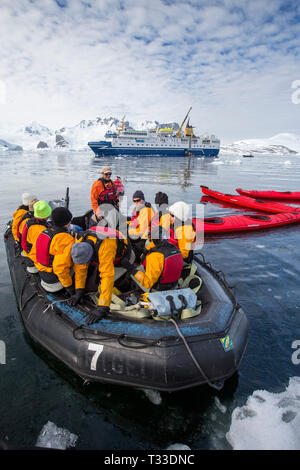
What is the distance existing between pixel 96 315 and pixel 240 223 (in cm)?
738

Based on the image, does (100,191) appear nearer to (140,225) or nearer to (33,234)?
(140,225)

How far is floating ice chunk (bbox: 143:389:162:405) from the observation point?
9.43 feet

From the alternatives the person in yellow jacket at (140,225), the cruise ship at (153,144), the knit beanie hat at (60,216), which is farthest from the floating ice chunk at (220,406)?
the cruise ship at (153,144)

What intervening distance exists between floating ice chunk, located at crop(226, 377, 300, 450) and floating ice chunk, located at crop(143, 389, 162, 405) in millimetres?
799

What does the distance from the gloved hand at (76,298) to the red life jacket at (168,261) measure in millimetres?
1056

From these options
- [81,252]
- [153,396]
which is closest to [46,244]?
[81,252]

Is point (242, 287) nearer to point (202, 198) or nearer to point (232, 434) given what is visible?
point (232, 434)

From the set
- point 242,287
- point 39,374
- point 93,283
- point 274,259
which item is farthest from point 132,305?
point 274,259

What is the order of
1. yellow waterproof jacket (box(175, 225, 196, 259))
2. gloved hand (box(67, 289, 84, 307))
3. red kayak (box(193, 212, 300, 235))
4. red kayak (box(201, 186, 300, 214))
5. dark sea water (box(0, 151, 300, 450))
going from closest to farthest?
1. dark sea water (box(0, 151, 300, 450))
2. gloved hand (box(67, 289, 84, 307))
3. yellow waterproof jacket (box(175, 225, 196, 259))
4. red kayak (box(193, 212, 300, 235))
5. red kayak (box(201, 186, 300, 214))

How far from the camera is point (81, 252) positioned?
2842 mm

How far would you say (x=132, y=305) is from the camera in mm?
3301

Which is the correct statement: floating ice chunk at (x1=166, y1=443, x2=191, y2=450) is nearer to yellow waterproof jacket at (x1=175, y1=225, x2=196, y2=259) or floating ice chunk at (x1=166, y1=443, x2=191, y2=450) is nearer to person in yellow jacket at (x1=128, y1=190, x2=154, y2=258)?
yellow waterproof jacket at (x1=175, y1=225, x2=196, y2=259)

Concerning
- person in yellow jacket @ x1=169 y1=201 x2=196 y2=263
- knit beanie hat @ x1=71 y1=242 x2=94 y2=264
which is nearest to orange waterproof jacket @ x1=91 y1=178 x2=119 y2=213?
person in yellow jacket @ x1=169 y1=201 x2=196 y2=263

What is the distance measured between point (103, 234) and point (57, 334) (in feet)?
4.73
